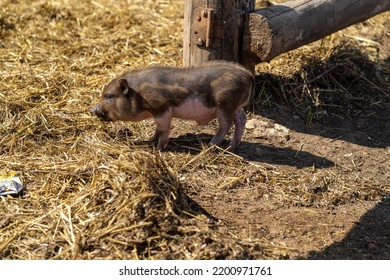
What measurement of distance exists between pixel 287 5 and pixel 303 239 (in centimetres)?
286

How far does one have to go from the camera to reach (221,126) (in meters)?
6.73

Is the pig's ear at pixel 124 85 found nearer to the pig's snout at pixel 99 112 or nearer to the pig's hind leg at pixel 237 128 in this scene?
the pig's snout at pixel 99 112

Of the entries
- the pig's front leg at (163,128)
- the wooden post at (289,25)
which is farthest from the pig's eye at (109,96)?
the wooden post at (289,25)

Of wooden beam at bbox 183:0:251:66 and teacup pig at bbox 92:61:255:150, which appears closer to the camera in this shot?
teacup pig at bbox 92:61:255:150

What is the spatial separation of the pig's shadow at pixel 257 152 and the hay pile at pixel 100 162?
4cm

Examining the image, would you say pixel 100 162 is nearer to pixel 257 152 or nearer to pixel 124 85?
pixel 124 85

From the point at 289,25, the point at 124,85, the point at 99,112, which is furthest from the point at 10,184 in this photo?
the point at 289,25

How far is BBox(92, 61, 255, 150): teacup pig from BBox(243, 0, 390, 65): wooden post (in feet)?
2.18

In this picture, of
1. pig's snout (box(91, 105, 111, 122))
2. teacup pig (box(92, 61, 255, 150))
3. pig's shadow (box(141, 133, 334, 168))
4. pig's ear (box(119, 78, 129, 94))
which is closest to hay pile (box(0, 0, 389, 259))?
pig's shadow (box(141, 133, 334, 168))

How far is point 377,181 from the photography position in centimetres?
678

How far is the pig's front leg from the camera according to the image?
668 cm

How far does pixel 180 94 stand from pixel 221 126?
48cm

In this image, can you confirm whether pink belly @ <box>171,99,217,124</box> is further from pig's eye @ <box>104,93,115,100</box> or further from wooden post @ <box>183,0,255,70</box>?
wooden post @ <box>183,0,255,70</box>

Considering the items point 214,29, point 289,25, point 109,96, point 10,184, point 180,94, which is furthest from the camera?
point 289,25
